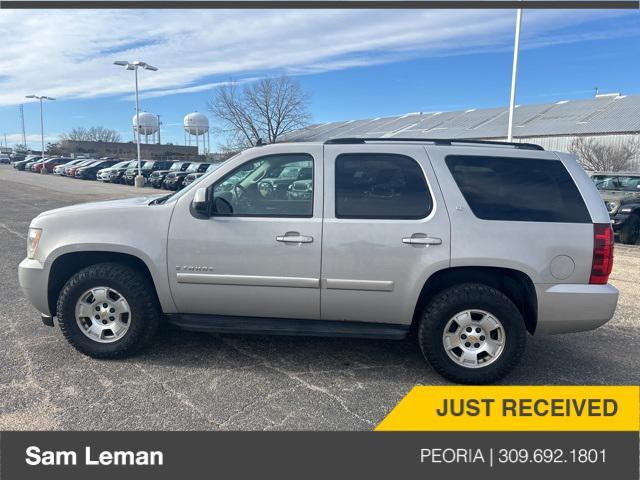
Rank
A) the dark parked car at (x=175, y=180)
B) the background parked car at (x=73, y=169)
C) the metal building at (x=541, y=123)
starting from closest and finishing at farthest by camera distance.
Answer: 1. the dark parked car at (x=175, y=180)
2. the metal building at (x=541, y=123)
3. the background parked car at (x=73, y=169)

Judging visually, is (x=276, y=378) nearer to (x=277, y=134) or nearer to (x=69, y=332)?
(x=69, y=332)

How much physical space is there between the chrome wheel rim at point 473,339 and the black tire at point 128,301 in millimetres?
2409

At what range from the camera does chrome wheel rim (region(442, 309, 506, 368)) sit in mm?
3543

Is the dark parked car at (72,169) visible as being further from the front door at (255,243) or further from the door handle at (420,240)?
the door handle at (420,240)

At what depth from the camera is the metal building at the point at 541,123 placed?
3133cm

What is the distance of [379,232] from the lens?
3490 millimetres

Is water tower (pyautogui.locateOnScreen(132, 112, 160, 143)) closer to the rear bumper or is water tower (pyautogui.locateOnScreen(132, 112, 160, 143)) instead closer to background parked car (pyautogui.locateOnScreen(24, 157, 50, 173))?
background parked car (pyautogui.locateOnScreen(24, 157, 50, 173))

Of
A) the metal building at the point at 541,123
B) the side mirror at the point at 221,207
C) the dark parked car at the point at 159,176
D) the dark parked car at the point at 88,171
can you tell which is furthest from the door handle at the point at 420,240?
the dark parked car at the point at 88,171

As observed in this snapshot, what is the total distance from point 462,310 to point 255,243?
5.44 feet

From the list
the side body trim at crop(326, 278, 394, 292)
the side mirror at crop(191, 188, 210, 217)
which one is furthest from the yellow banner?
the side mirror at crop(191, 188, 210, 217)

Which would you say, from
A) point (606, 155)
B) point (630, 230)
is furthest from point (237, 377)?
point (606, 155)

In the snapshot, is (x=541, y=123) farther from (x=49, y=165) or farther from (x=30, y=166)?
(x=30, y=166)
